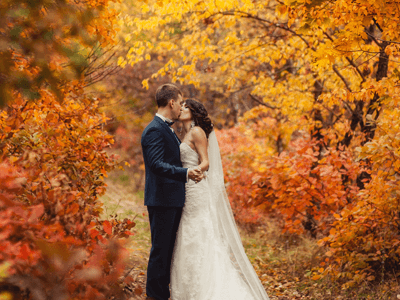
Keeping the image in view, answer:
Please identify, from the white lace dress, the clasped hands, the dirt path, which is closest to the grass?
the dirt path

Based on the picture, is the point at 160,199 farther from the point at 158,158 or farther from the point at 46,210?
the point at 46,210

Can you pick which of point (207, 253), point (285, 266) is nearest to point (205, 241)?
point (207, 253)

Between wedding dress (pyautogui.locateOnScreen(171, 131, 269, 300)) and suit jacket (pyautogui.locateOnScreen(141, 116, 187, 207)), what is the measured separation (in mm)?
199

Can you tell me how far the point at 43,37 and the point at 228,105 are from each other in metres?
15.3

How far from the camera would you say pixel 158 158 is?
11.2 ft

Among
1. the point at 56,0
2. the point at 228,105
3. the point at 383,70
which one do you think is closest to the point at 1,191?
the point at 56,0

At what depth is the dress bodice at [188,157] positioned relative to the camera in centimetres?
378

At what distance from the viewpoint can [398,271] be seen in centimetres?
446

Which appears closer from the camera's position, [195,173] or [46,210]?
[46,210]

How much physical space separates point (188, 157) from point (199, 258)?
1.06 m

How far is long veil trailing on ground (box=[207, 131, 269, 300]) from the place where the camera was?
3809 mm

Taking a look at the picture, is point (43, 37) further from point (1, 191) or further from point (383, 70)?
point (383, 70)

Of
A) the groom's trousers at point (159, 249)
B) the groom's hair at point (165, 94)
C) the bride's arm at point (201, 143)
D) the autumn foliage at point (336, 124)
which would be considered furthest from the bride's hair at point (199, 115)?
the autumn foliage at point (336, 124)

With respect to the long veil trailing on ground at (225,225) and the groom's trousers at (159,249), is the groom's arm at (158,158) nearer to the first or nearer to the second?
the groom's trousers at (159,249)
